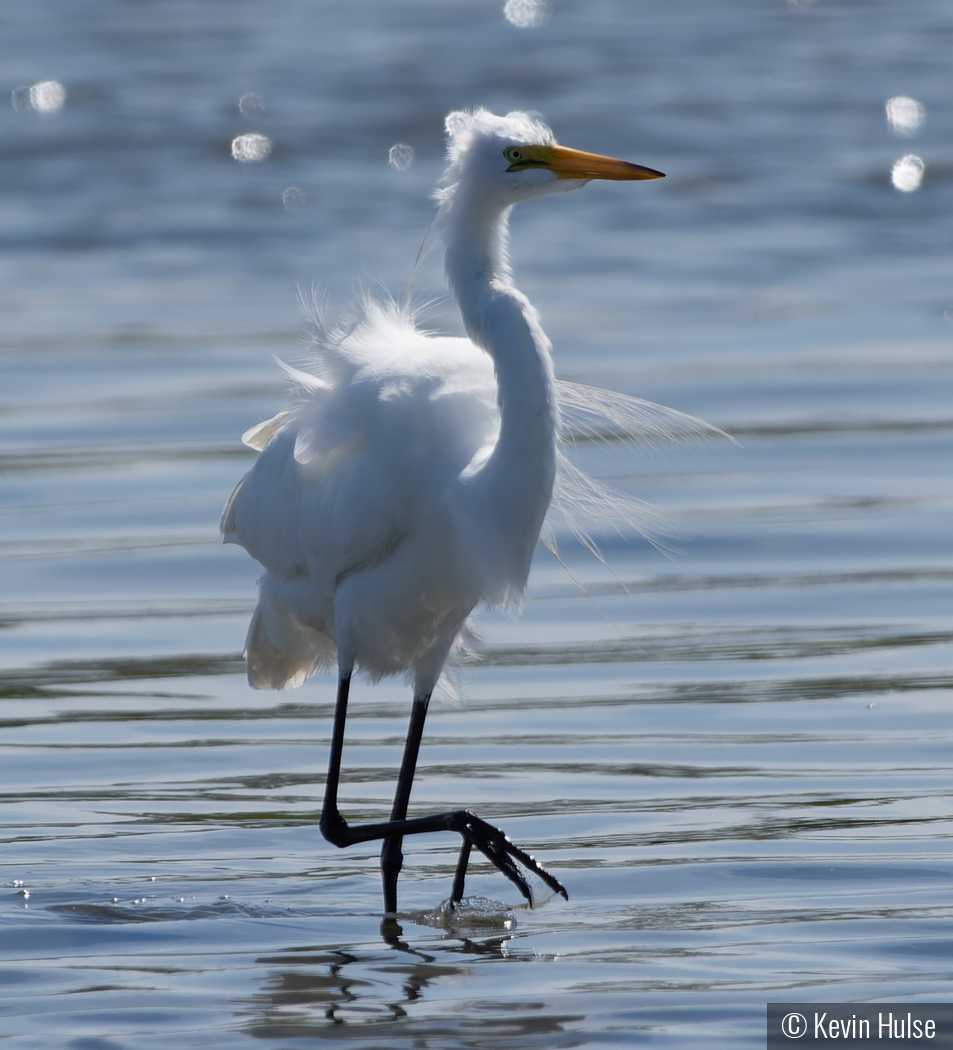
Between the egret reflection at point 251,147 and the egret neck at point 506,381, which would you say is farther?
the egret reflection at point 251,147

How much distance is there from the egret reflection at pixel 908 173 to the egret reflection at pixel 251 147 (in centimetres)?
604

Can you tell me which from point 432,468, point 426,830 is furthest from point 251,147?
point 426,830

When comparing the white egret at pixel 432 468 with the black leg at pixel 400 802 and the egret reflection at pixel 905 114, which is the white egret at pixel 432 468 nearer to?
the black leg at pixel 400 802

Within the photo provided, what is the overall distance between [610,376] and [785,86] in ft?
40.1

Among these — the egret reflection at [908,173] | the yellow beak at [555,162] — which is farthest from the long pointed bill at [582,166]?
the egret reflection at [908,173]

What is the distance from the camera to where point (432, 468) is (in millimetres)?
5004

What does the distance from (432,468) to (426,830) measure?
906mm

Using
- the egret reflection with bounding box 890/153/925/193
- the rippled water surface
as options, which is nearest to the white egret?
the rippled water surface

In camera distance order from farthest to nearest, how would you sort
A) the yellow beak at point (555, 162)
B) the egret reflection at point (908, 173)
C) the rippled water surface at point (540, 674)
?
the egret reflection at point (908, 173) < the yellow beak at point (555, 162) < the rippled water surface at point (540, 674)

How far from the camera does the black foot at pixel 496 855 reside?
15.9 feet

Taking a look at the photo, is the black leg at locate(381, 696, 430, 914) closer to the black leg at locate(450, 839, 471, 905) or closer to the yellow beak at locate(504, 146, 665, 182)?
the black leg at locate(450, 839, 471, 905)

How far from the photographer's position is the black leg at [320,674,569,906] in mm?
4867

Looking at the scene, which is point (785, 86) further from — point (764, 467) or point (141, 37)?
point (764, 467)

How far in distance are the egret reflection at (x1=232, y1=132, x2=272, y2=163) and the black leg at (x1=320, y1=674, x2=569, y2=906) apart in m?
15.0
